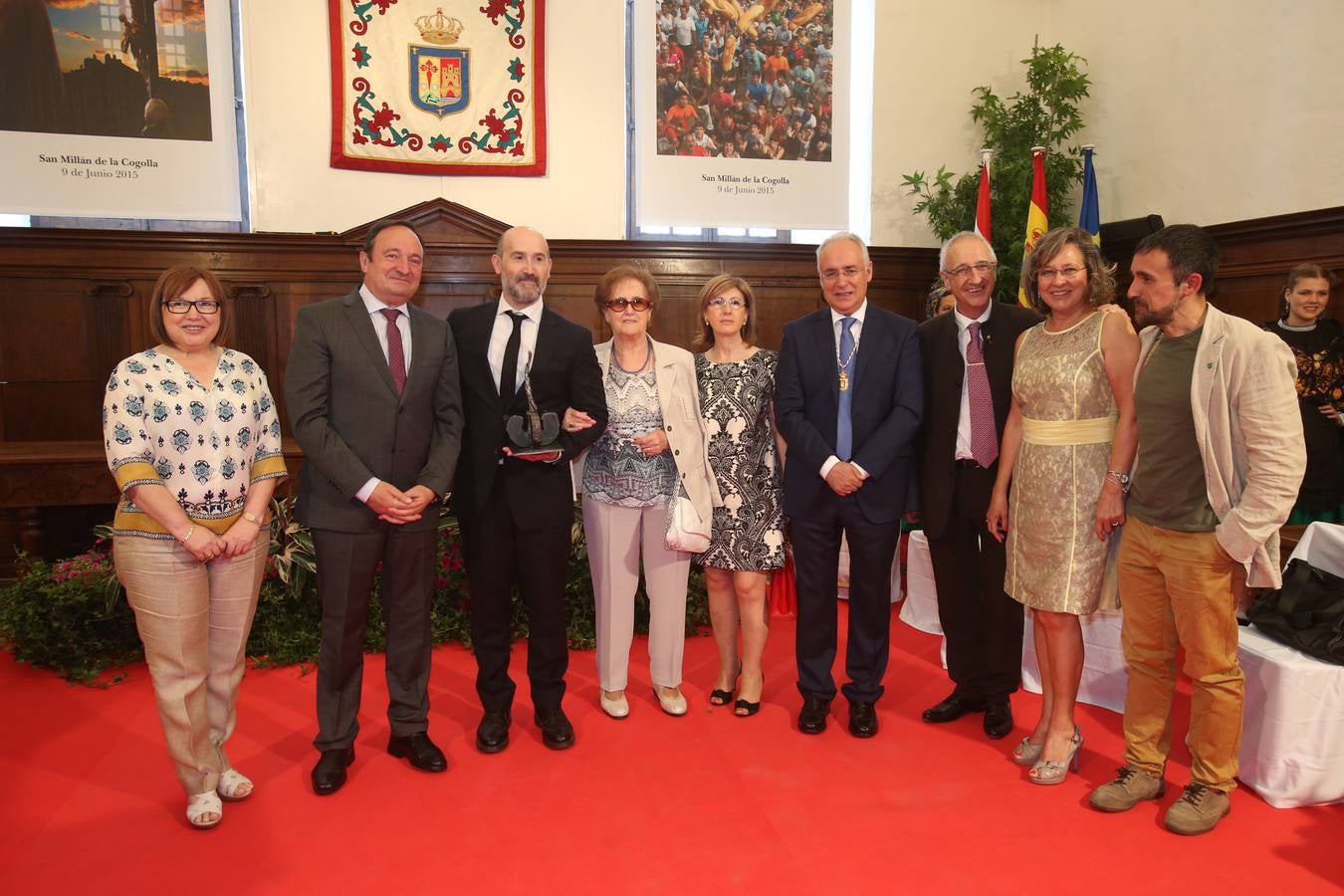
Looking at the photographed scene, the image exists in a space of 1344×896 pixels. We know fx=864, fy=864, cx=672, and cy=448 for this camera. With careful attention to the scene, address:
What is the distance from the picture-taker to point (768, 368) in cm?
340

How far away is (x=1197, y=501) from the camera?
251cm

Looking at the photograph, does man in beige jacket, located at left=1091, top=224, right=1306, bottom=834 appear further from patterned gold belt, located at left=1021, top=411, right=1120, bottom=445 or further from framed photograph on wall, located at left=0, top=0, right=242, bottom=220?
framed photograph on wall, located at left=0, top=0, right=242, bottom=220

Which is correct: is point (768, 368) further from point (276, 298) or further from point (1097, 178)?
point (1097, 178)

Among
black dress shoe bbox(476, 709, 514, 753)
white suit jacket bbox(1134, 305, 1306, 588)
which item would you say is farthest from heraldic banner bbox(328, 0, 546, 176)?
white suit jacket bbox(1134, 305, 1306, 588)

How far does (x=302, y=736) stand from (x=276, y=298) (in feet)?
14.3

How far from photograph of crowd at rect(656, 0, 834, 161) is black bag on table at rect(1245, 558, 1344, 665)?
5.42 metres

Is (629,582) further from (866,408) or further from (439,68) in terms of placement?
(439,68)

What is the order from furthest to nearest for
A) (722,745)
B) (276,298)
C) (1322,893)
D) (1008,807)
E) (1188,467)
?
(276,298) → (722,745) → (1008,807) → (1188,467) → (1322,893)

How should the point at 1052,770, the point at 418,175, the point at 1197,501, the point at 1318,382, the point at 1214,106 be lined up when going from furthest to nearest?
the point at 418,175 < the point at 1214,106 < the point at 1318,382 < the point at 1052,770 < the point at 1197,501

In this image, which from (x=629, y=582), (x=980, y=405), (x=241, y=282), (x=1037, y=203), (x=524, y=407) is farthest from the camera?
(x=1037, y=203)

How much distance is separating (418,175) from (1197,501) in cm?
611

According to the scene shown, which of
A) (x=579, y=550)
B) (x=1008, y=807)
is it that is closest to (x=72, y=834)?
(x=579, y=550)

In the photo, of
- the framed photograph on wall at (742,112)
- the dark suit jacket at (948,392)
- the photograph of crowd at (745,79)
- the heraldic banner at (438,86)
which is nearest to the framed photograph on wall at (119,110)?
the heraldic banner at (438,86)

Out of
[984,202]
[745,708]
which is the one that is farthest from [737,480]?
[984,202]
